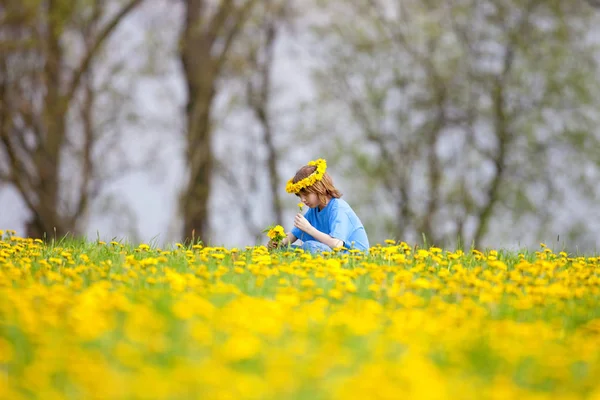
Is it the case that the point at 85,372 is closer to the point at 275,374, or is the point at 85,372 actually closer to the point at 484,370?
the point at 275,374

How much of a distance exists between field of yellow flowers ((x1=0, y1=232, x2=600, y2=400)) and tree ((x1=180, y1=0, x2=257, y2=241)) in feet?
25.1

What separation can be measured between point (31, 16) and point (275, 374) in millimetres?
11223

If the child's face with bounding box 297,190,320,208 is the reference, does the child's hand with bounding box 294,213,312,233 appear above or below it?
below

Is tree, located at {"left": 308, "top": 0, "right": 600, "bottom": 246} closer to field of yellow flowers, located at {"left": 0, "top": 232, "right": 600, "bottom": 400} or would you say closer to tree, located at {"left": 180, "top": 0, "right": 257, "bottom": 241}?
tree, located at {"left": 180, "top": 0, "right": 257, "bottom": 241}

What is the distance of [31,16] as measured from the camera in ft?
40.3

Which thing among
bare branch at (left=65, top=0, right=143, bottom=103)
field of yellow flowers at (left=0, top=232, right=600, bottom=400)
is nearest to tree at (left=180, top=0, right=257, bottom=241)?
bare branch at (left=65, top=0, right=143, bottom=103)

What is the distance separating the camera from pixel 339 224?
6938 mm

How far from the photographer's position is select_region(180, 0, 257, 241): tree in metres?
12.7

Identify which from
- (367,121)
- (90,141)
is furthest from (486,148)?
(90,141)

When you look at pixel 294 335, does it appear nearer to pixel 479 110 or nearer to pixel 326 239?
pixel 326 239

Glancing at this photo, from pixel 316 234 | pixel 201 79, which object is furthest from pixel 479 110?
pixel 316 234

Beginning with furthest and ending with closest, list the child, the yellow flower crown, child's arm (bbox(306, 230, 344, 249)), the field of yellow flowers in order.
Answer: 1. the yellow flower crown
2. the child
3. child's arm (bbox(306, 230, 344, 249))
4. the field of yellow flowers

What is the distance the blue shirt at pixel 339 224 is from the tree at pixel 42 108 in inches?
232

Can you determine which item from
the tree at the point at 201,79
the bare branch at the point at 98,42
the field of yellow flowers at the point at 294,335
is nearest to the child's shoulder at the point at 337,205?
the field of yellow flowers at the point at 294,335
